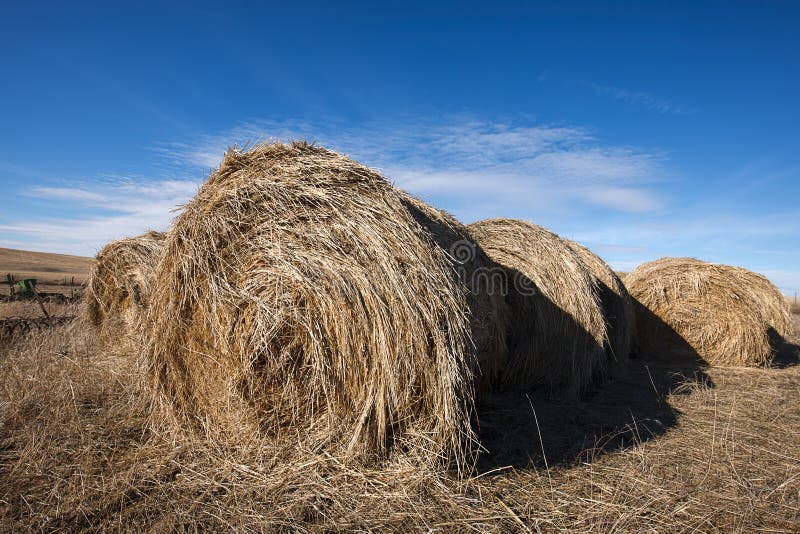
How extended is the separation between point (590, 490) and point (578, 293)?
3202mm

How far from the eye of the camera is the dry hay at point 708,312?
8.09 metres

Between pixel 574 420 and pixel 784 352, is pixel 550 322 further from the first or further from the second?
pixel 784 352

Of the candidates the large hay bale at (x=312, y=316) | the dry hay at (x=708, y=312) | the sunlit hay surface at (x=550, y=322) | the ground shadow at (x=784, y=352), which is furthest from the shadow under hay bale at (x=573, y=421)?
the ground shadow at (x=784, y=352)

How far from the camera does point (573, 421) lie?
4.83 meters

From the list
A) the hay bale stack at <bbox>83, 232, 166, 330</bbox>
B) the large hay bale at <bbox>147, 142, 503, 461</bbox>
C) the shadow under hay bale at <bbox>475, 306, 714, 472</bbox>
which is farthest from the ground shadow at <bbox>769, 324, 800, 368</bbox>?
the hay bale stack at <bbox>83, 232, 166, 330</bbox>

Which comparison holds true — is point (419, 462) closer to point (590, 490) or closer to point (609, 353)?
point (590, 490)

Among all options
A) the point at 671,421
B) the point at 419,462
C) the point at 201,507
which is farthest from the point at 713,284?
the point at 201,507

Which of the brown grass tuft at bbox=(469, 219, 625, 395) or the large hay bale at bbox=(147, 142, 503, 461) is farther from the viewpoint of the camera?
the brown grass tuft at bbox=(469, 219, 625, 395)

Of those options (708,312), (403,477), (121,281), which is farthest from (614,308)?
(121,281)

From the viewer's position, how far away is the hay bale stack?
734cm

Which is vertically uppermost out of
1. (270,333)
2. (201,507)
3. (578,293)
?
(578,293)

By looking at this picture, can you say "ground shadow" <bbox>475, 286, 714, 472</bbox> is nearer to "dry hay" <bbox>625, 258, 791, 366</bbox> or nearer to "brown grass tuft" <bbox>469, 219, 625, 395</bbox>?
"brown grass tuft" <bbox>469, 219, 625, 395</bbox>

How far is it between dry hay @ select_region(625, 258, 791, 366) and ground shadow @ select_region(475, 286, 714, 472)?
125cm

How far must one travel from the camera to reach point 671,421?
487 centimetres
